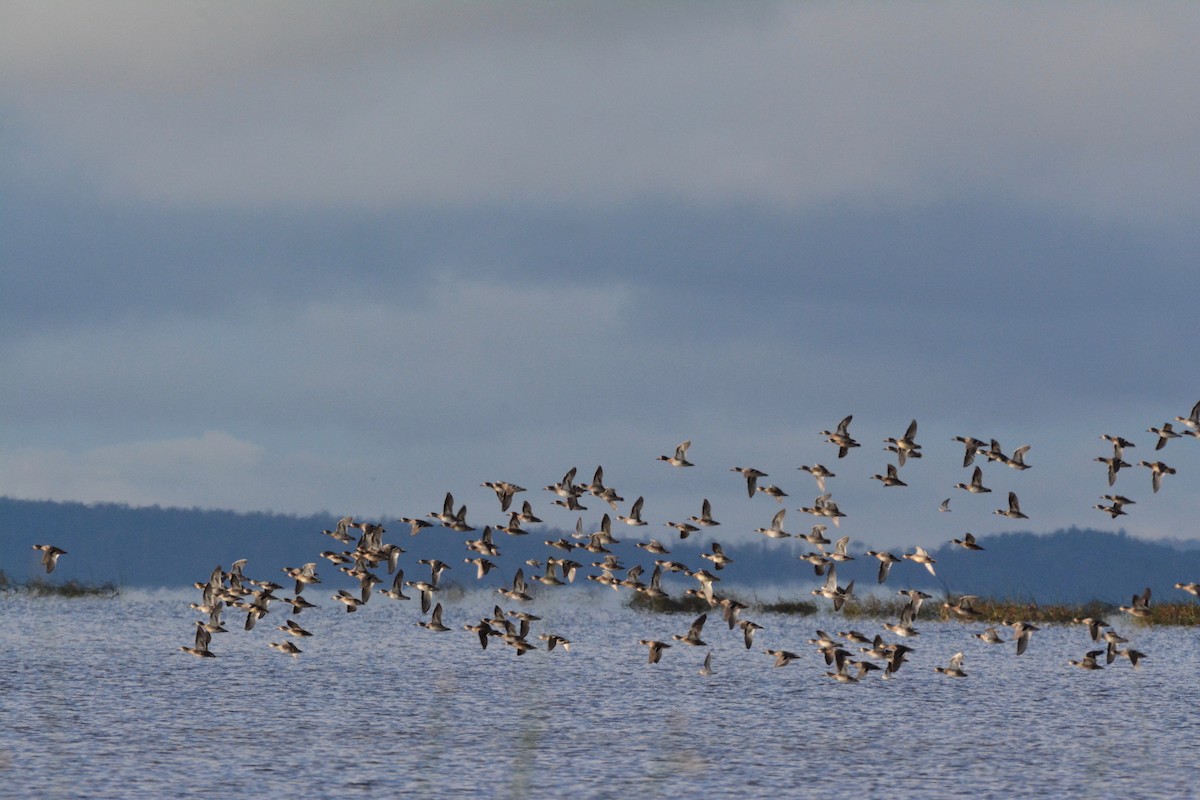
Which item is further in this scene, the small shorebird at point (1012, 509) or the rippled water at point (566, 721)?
the small shorebird at point (1012, 509)

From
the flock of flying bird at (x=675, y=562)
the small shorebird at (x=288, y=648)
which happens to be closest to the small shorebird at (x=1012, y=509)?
the flock of flying bird at (x=675, y=562)

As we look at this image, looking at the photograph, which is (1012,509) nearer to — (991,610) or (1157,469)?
(1157,469)

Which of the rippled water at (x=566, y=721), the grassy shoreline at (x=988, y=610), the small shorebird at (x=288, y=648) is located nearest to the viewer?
the rippled water at (x=566, y=721)

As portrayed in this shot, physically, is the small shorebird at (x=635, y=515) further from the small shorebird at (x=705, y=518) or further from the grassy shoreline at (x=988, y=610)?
the grassy shoreline at (x=988, y=610)

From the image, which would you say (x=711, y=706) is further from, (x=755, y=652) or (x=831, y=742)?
(x=755, y=652)

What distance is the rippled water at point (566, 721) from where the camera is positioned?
2998cm

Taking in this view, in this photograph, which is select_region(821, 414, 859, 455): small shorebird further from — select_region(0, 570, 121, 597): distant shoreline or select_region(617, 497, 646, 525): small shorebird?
select_region(0, 570, 121, 597): distant shoreline

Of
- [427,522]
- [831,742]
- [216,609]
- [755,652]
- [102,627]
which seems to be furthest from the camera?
[102,627]

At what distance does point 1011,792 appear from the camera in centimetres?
2970

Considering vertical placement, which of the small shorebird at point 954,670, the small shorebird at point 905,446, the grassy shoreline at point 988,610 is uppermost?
the small shorebird at point 905,446

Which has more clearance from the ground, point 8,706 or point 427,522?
point 427,522

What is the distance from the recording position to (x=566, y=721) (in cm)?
3756

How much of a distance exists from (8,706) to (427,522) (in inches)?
494

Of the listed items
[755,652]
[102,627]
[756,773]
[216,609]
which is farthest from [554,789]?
[102,627]
